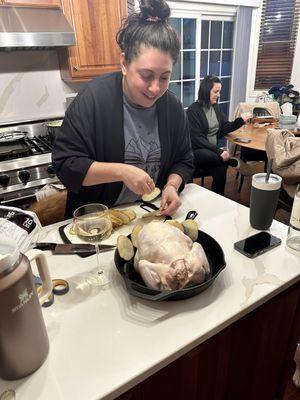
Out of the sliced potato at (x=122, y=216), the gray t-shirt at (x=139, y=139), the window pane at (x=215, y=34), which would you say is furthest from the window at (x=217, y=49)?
the sliced potato at (x=122, y=216)

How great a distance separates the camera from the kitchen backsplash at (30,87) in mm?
2518

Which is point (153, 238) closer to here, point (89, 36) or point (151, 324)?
point (151, 324)

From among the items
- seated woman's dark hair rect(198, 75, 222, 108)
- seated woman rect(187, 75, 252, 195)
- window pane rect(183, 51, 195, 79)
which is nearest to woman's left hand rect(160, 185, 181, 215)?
seated woman rect(187, 75, 252, 195)

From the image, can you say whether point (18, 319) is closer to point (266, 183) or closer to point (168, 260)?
point (168, 260)

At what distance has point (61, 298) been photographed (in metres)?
0.78

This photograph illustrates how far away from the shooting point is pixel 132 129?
1238 mm

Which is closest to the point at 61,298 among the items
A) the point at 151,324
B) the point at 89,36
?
the point at 151,324

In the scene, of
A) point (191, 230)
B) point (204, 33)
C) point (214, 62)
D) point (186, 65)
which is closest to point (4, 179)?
point (191, 230)

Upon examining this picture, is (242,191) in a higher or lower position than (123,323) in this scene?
lower

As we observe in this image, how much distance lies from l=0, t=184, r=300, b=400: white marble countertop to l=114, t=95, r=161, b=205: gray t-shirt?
1.59ft

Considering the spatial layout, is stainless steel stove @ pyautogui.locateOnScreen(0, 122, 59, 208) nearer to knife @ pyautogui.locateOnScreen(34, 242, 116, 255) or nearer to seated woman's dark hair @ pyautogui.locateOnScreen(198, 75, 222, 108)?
knife @ pyautogui.locateOnScreen(34, 242, 116, 255)

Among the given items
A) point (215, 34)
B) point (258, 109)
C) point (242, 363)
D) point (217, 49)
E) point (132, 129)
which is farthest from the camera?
point (217, 49)

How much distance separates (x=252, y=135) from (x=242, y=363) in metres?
2.38

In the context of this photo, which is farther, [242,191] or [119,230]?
[242,191]
